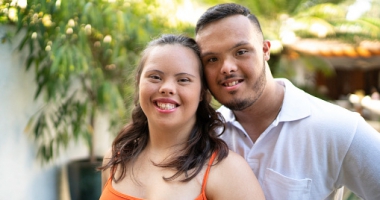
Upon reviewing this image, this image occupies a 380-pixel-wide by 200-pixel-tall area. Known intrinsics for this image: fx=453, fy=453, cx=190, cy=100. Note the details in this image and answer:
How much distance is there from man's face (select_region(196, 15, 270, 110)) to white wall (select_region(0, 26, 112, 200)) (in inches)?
88.1

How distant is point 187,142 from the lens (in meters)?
2.03

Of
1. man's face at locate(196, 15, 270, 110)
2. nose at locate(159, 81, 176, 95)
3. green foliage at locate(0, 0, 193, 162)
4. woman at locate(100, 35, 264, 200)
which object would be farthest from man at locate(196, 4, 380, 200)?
green foliage at locate(0, 0, 193, 162)

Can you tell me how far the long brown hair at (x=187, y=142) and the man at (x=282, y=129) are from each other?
89 mm

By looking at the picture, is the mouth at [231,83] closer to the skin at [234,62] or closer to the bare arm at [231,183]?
the skin at [234,62]

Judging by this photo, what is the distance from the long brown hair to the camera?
1.90m

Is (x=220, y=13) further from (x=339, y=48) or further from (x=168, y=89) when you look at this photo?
(x=339, y=48)

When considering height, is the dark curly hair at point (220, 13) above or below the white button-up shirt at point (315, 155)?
above

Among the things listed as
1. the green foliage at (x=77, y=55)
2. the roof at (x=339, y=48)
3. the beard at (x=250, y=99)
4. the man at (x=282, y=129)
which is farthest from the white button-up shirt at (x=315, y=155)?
the roof at (x=339, y=48)

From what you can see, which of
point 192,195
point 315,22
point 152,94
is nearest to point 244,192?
point 192,195

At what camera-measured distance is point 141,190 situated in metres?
1.90

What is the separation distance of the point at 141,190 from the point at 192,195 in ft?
0.77

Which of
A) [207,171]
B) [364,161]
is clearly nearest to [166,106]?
[207,171]

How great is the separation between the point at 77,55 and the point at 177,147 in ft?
6.82

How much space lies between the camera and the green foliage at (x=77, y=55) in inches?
145
